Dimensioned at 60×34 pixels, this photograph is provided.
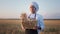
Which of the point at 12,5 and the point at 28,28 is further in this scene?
the point at 12,5

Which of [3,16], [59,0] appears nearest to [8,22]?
[3,16]

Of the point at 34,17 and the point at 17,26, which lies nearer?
the point at 34,17

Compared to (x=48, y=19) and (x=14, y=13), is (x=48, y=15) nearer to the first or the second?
(x=48, y=19)

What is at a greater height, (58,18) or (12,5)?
(12,5)

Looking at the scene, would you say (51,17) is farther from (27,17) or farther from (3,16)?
(3,16)

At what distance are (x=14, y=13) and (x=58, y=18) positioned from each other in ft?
1.27

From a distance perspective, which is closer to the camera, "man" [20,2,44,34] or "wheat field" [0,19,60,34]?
"man" [20,2,44,34]

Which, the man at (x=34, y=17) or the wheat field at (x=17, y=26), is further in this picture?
the wheat field at (x=17, y=26)

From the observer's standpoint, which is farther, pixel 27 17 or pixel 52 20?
pixel 52 20

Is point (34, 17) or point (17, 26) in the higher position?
point (34, 17)

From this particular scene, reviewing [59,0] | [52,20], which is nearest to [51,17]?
[52,20]

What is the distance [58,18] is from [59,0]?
6.1 inches

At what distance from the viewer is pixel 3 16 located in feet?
4.00

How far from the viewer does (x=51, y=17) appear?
117 centimetres
